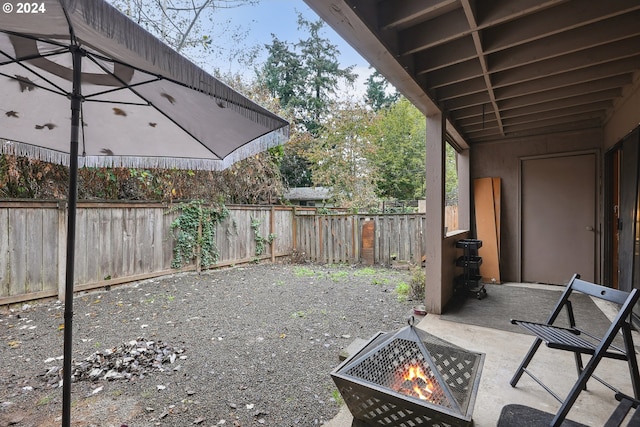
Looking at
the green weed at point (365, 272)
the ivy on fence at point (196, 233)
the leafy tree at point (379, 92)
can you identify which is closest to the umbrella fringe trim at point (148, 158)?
the ivy on fence at point (196, 233)

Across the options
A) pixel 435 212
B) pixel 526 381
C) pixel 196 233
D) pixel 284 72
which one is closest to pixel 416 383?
pixel 526 381

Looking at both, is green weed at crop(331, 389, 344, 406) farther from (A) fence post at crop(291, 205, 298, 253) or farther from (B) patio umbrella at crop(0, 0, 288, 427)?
(A) fence post at crop(291, 205, 298, 253)

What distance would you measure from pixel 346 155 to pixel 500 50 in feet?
27.9

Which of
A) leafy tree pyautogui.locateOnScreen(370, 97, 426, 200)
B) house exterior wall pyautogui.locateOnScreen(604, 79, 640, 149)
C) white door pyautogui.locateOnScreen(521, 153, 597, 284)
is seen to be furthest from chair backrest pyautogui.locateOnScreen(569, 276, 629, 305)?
leafy tree pyautogui.locateOnScreen(370, 97, 426, 200)

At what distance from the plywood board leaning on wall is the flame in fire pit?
4.28 metres

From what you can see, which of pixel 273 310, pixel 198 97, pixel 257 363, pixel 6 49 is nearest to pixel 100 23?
pixel 198 97

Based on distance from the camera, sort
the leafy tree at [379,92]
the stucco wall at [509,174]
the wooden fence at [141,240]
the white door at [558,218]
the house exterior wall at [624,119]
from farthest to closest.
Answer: the leafy tree at [379,92] → the stucco wall at [509,174] → the white door at [558,218] → the wooden fence at [141,240] → the house exterior wall at [624,119]

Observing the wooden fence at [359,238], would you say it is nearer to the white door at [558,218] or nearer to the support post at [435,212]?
the white door at [558,218]

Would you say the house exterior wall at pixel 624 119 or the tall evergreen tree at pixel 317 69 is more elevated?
the tall evergreen tree at pixel 317 69

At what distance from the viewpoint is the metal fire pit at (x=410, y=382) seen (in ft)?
3.84

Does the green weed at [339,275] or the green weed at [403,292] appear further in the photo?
the green weed at [339,275]

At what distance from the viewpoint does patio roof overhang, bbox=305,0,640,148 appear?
205 cm

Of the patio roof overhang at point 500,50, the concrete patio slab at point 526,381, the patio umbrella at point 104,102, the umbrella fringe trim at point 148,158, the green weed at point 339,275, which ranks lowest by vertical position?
the green weed at point 339,275

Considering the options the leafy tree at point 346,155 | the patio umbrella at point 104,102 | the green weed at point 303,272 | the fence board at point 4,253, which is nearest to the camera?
the patio umbrella at point 104,102
